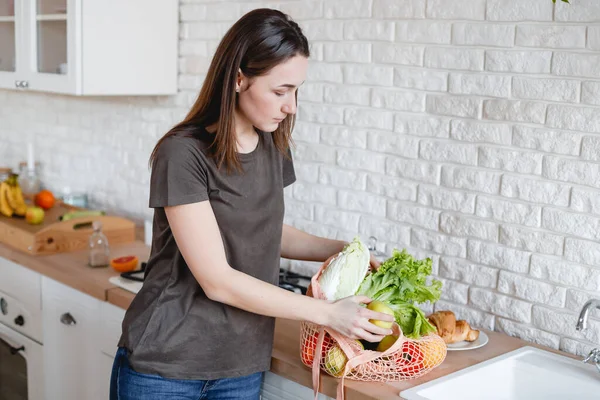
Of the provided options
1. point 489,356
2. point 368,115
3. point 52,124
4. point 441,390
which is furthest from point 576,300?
point 52,124

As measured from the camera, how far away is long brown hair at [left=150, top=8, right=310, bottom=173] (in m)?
1.83

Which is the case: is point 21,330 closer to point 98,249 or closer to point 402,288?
point 98,249

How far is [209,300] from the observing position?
1.96 metres

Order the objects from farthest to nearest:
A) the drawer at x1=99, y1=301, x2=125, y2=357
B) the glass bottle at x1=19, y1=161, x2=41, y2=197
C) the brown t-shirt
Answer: the glass bottle at x1=19, y1=161, x2=41, y2=197 < the drawer at x1=99, y1=301, x2=125, y2=357 < the brown t-shirt

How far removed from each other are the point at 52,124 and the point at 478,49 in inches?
102

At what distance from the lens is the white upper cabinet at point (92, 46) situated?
3025mm

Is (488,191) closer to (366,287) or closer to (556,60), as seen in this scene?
(556,60)

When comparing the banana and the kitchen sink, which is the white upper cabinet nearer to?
the banana

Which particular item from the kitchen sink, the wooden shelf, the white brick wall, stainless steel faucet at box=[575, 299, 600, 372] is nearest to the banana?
the wooden shelf

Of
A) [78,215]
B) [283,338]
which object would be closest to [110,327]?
[283,338]

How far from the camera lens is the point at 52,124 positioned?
13.6ft

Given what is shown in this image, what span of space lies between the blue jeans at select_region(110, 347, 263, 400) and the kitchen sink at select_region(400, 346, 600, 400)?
49 cm

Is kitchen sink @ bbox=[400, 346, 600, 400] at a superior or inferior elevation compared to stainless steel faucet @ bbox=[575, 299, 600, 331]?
inferior

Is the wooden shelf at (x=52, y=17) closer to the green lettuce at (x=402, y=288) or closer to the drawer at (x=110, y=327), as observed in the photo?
the drawer at (x=110, y=327)
